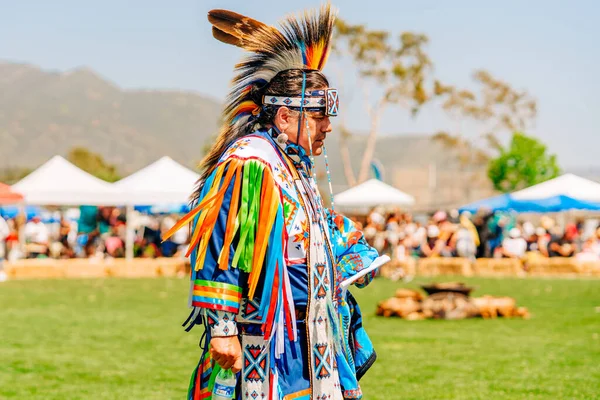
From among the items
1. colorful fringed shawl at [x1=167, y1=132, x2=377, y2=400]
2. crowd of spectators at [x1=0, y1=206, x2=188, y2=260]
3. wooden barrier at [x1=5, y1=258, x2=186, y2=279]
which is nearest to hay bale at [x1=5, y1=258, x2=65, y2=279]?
wooden barrier at [x1=5, y1=258, x2=186, y2=279]

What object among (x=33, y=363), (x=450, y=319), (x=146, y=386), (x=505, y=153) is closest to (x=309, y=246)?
(x=146, y=386)

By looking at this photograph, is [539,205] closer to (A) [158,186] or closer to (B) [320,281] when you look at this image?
(A) [158,186]

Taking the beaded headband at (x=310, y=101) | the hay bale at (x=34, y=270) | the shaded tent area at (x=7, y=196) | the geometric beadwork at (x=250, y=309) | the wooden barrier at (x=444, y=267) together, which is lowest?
the hay bale at (x=34, y=270)

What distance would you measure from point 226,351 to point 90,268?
1900 centimetres

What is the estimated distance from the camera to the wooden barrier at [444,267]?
74.9 ft

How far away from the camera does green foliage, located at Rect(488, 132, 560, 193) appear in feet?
157

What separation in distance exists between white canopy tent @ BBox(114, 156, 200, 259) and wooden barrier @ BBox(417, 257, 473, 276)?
5788 millimetres

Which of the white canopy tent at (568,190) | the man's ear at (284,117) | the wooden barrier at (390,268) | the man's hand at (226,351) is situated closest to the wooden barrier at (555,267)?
the wooden barrier at (390,268)

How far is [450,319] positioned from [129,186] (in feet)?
41.7

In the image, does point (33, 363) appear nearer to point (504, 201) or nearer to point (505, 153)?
point (504, 201)

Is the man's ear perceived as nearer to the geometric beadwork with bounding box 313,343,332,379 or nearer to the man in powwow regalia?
the man in powwow regalia

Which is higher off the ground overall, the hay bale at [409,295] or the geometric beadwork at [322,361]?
the geometric beadwork at [322,361]

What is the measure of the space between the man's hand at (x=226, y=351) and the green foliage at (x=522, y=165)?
45.6 m

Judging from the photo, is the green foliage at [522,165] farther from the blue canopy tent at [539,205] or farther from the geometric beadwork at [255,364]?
the geometric beadwork at [255,364]
